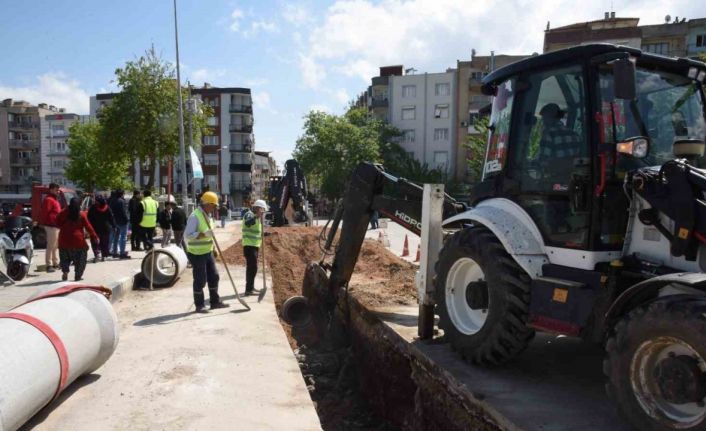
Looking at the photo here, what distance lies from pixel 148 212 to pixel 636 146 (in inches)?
489

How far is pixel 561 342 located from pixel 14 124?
90016 mm

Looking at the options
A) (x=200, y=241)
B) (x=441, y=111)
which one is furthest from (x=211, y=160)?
(x=200, y=241)

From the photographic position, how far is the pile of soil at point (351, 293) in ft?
20.9

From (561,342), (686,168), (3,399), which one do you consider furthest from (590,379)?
(3,399)

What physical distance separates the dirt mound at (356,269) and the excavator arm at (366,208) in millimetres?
782

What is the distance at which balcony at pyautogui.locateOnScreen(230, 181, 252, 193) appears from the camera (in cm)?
6912

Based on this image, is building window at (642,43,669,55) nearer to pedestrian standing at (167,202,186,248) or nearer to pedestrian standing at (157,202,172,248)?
→ pedestrian standing at (157,202,172,248)

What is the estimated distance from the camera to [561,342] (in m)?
5.65

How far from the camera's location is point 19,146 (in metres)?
77.1

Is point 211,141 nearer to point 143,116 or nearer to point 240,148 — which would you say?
point 240,148

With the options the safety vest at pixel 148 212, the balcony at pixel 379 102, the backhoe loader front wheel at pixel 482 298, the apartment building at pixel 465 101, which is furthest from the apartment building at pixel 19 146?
the backhoe loader front wheel at pixel 482 298

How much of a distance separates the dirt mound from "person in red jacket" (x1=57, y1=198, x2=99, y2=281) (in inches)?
139

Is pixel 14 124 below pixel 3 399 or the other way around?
the other way around

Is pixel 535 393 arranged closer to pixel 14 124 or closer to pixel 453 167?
pixel 453 167
